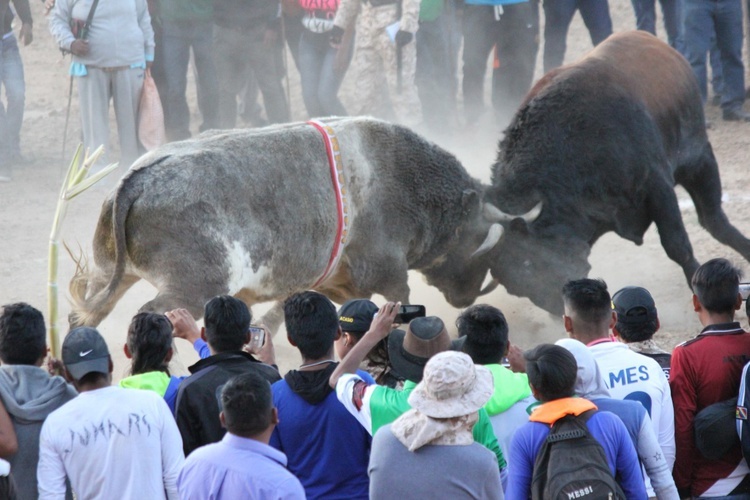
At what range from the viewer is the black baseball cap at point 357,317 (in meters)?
3.88

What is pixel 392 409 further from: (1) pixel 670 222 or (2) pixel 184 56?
(2) pixel 184 56

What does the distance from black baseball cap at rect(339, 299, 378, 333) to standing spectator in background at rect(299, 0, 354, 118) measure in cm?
816

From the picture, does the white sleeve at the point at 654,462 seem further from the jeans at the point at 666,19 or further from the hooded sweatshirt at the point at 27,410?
the jeans at the point at 666,19

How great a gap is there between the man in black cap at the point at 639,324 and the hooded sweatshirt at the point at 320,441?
44.3 inches

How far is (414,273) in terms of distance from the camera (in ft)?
29.3

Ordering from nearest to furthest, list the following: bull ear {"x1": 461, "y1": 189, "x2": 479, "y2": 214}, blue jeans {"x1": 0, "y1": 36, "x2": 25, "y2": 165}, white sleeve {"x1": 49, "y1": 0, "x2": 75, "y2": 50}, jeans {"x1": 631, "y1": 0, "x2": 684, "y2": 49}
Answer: bull ear {"x1": 461, "y1": 189, "x2": 479, "y2": 214}
white sleeve {"x1": 49, "y1": 0, "x2": 75, "y2": 50}
blue jeans {"x1": 0, "y1": 36, "x2": 25, "y2": 165}
jeans {"x1": 631, "y1": 0, "x2": 684, "y2": 49}

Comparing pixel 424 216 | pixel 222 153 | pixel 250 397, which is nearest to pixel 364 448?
pixel 250 397

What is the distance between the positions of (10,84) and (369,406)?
9.14m

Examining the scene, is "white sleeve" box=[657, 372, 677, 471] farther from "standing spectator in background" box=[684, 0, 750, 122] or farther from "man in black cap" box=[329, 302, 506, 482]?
"standing spectator in background" box=[684, 0, 750, 122]

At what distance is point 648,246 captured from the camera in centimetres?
955

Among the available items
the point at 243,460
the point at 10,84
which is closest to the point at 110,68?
the point at 10,84

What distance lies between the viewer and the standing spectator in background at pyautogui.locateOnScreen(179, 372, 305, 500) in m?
2.94

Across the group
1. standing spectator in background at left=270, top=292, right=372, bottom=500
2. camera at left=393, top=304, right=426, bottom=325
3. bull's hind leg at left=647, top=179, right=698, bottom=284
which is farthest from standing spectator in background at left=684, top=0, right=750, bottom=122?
standing spectator in background at left=270, top=292, right=372, bottom=500

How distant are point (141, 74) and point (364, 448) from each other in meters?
7.95
